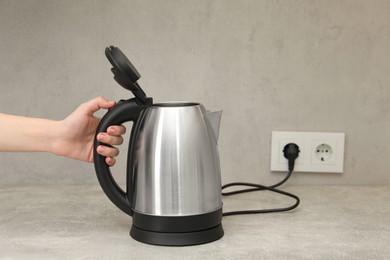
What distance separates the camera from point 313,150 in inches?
47.3

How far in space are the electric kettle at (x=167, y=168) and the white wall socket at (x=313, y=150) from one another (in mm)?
390

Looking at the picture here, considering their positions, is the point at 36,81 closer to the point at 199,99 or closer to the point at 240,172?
the point at 199,99

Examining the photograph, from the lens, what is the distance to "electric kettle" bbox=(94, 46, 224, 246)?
2.65 feet

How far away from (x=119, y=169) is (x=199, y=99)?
0.79 feet

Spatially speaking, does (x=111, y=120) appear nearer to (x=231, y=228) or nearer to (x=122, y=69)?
(x=122, y=69)

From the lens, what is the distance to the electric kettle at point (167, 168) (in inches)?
31.8

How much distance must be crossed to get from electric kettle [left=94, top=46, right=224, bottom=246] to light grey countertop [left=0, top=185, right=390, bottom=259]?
1.1 inches

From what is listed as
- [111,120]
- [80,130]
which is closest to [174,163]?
[111,120]

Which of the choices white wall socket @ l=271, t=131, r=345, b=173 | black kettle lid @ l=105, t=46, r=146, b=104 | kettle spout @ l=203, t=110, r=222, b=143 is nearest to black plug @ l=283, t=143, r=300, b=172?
white wall socket @ l=271, t=131, r=345, b=173

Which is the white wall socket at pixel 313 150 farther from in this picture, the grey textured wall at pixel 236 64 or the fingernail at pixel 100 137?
the fingernail at pixel 100 137

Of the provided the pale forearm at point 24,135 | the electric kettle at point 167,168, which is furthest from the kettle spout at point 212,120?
the pale forearm at point 24,135

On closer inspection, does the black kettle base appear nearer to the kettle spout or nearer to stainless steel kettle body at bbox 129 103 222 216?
stainless steel kettle body at bbox 129 103 222 216

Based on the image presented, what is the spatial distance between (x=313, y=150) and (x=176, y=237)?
0.49 m

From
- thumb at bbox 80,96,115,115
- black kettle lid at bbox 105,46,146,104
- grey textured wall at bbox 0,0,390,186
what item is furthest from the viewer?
grey textured wall at bbox 0,0,390,186
